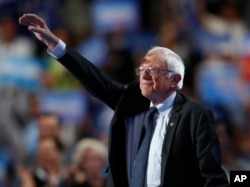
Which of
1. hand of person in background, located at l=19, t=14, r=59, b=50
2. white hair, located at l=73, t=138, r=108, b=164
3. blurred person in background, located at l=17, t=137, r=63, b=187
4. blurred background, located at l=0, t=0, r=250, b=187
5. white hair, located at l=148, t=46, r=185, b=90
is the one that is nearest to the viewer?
hand of person in background, located at l=19, t=14, r=59, b=50

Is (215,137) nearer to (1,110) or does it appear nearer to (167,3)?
(1,110)

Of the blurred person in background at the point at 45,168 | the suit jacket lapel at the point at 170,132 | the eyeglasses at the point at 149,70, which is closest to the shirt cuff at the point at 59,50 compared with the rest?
the eyeglasses at the point at 149,70

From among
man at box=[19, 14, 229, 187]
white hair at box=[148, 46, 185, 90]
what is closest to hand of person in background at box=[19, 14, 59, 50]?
man at box=[19, 14, 229, 187]

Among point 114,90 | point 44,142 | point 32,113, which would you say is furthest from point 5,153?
point 114,90

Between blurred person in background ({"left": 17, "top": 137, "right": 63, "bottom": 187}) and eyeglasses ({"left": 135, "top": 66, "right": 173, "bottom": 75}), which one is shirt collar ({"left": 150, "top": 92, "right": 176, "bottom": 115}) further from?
blurred person in background ({"left": 17, "top": 137, "right": 63, "bottom": 187})

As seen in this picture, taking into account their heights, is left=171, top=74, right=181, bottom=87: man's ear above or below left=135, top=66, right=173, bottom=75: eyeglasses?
below

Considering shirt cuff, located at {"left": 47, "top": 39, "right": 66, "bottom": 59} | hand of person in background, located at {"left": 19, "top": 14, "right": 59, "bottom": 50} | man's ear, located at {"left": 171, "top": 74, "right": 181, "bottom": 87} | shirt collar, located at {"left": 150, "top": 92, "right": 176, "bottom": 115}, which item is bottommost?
shirt collar, located at {"left": 150, "top": 92, "right": 176, "bottom": 115}

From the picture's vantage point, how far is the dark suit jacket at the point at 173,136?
564 centimetres

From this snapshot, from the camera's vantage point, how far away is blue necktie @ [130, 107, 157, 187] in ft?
18.8

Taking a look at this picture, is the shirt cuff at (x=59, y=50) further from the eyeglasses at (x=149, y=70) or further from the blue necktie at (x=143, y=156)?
the blue necktie at (x=143, y=156)

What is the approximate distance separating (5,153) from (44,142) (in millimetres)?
1993

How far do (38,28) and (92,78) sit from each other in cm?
47

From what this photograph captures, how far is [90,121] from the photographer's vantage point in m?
10.8

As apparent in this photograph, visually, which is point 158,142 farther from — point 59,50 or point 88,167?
point 88,167
